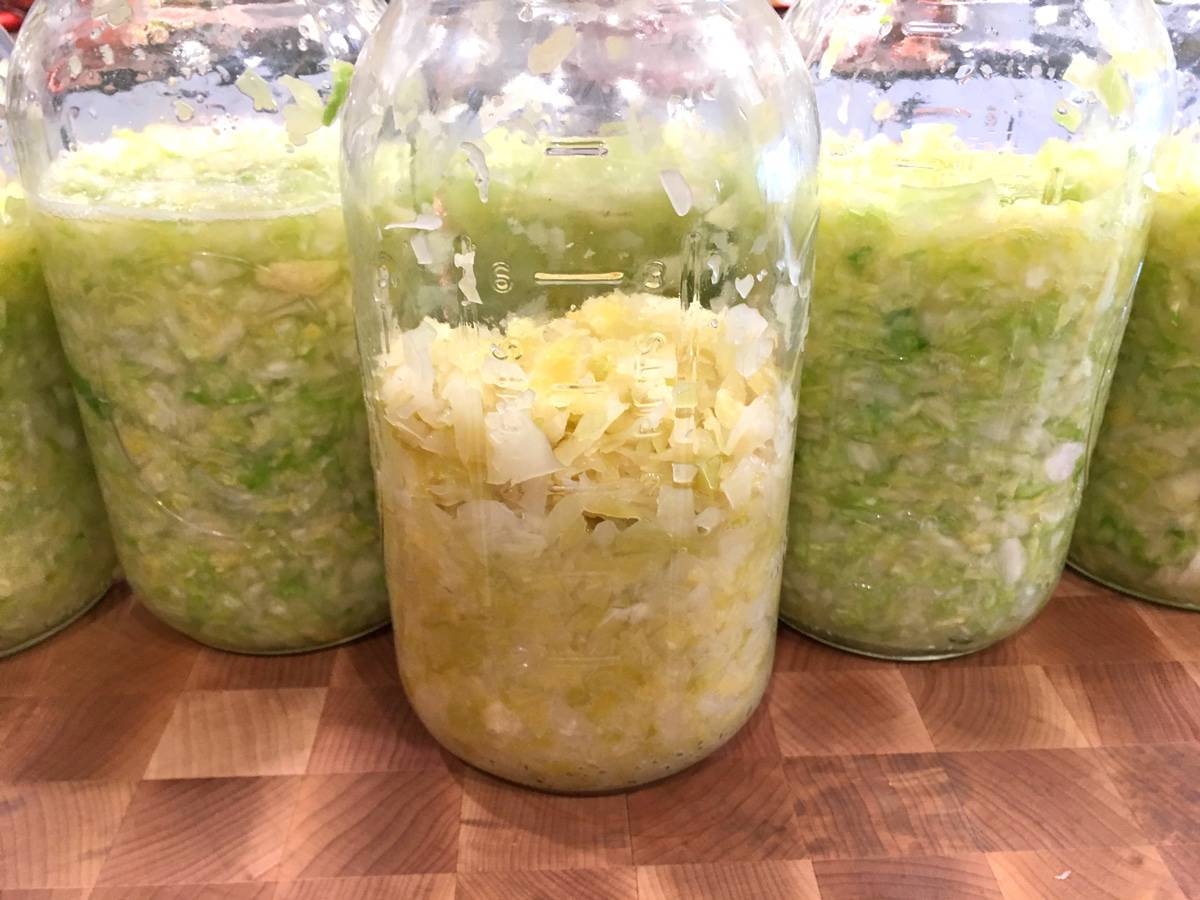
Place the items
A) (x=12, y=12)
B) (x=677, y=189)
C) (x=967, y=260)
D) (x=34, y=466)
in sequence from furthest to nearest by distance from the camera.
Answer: (x=12, y=12), (x=34, y=466), (x=967, y=260), (x=677, y=189)

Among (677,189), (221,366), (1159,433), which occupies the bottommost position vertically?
(1159,433)

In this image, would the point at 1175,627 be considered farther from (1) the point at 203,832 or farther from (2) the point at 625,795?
(1) the point at 203,832

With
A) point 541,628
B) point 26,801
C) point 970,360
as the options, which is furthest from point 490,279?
point 26,801

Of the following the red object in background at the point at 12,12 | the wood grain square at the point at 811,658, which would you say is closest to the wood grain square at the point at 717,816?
the wood grain square at the point at 811,658

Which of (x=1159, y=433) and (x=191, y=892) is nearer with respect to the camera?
(x=191, y=892)

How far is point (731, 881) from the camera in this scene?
55 centimetres

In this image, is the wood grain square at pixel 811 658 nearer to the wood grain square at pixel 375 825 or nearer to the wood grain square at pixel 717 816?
the wood grain square at pixel 717 816

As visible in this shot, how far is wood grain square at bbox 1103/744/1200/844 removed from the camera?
59cm

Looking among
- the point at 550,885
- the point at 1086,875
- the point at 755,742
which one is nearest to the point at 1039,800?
the point at 1086,875

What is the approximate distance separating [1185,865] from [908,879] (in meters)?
0.16

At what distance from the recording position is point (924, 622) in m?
0.71

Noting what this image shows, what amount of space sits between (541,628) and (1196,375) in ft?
1.70

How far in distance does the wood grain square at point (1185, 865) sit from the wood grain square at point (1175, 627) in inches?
8.1

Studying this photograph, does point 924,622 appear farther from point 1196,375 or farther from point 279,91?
point 279,91
